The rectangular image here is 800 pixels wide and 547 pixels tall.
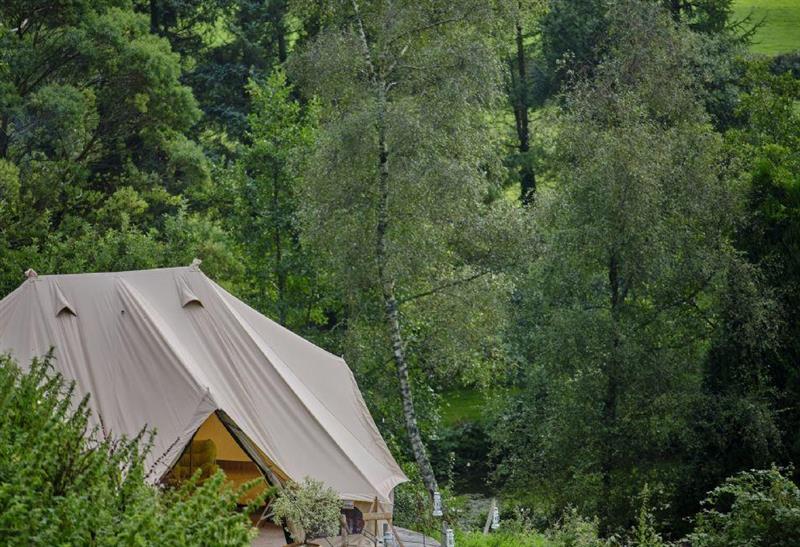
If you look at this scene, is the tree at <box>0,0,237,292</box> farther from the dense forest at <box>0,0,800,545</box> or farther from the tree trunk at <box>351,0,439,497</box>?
the tree trunk at <box>351,0,439,497</box>

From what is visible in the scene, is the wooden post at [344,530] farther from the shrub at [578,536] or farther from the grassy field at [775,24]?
the grassy field at [775,24]

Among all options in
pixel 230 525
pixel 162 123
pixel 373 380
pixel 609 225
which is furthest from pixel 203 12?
pixel 230 525

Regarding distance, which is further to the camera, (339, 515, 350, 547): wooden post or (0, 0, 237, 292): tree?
(0, 0, 237, 292): tree

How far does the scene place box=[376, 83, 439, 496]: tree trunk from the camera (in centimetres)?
2016

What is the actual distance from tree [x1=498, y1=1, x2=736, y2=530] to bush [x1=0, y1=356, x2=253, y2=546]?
1300cm

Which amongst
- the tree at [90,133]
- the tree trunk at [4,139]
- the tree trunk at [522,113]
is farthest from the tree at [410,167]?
the tree trunk at [522,113]

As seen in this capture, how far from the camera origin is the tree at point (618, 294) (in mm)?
20578

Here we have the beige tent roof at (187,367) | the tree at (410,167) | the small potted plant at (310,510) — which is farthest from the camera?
the tree at (410,167)

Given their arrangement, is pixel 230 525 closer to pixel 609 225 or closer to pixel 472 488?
pixel 609 225

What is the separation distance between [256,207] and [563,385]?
7.82 meters

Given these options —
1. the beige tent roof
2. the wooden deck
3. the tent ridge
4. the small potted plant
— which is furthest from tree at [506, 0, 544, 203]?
the small potted plant

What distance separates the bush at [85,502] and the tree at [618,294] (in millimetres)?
13004

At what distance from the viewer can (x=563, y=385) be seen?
21000 mm

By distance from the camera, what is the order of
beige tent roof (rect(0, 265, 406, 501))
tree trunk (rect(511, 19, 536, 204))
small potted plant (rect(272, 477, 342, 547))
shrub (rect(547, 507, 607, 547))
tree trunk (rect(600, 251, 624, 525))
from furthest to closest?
tree trunk (rect(511, 19, 536, 204)) < tree trunk (rect(600, 251, 624, 525)) < beige tent roof (rect(0, 265, 406, 501)) < shrub (rect(547, 507, 607, 547)) < small potted plant (rect(272, 477, 342, 547))
